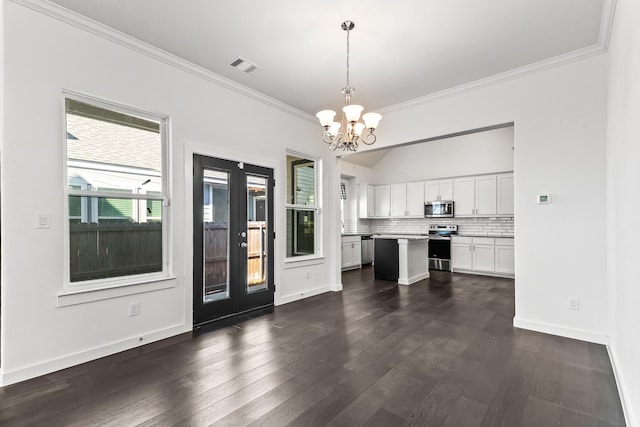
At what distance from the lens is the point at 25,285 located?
251 cm

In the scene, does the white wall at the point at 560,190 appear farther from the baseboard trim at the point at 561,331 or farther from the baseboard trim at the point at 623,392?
the baseboard trim at the point at 623,392

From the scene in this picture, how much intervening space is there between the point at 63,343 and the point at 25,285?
0.59 metres

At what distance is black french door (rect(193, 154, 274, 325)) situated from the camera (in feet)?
12.3

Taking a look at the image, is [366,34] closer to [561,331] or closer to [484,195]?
[561,331]

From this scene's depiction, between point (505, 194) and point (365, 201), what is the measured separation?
3.49 meters

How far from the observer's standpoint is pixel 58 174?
270 cm

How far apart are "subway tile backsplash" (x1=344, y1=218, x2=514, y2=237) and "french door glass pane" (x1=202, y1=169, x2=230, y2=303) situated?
17.8 feet

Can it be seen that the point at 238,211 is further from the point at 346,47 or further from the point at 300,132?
the point at 346,47

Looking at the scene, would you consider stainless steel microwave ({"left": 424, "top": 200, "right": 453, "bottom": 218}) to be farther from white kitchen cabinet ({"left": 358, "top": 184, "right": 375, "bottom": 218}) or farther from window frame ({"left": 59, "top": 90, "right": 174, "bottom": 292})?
window frame ({"left": 59, "top": 90, "right": 174, "bottom": 292})

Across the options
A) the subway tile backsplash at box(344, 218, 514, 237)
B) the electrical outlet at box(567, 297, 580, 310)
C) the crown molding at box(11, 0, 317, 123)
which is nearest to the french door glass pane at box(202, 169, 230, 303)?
the crown molding at box(11, 0, 317, 123)

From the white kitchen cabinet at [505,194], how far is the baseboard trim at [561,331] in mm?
4032

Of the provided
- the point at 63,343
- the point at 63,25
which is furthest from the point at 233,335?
the point at 63,25

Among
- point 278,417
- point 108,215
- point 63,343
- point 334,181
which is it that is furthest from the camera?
point 334,181

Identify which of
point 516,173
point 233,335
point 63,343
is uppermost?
point 516,173
